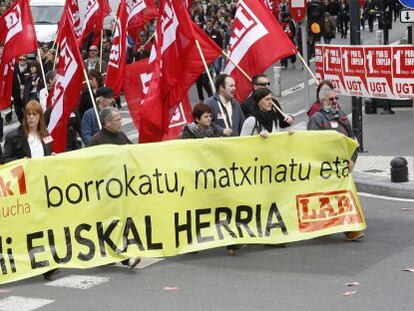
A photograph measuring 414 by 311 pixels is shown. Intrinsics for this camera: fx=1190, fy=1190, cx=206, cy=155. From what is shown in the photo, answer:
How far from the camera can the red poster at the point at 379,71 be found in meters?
17.5

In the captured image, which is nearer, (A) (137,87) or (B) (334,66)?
(A) (137,87)

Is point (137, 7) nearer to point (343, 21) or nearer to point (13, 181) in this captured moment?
point (13, 181)

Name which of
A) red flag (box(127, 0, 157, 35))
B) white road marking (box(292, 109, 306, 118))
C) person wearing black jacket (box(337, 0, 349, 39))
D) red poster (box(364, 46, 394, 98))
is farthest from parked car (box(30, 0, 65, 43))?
red poster (box(364, 46, 394, 98))

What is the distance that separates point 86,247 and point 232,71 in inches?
150

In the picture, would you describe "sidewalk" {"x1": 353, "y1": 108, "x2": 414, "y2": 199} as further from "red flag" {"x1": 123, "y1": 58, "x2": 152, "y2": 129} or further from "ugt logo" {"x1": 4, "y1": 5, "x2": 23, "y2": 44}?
"ugt logo" {"x1": 4, "y1": 5, "x2": 23, "y2": 44}

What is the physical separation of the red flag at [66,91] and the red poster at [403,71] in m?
5.54

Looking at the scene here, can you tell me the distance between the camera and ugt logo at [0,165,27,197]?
10180 millimetres

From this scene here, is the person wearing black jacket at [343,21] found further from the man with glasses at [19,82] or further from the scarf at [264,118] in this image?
the scarf at [264,118]

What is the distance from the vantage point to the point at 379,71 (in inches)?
695

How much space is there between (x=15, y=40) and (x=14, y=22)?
0.25m

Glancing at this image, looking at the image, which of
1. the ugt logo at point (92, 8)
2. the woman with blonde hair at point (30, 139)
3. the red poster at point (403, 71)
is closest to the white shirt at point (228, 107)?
the woman with blonde hair at point (30, 139)

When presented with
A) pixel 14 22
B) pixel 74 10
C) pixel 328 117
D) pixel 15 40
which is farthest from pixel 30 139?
pixel 74 10

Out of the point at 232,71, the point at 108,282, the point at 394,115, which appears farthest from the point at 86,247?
the point at 394,115

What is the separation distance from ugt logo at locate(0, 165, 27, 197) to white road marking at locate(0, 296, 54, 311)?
99 cm
